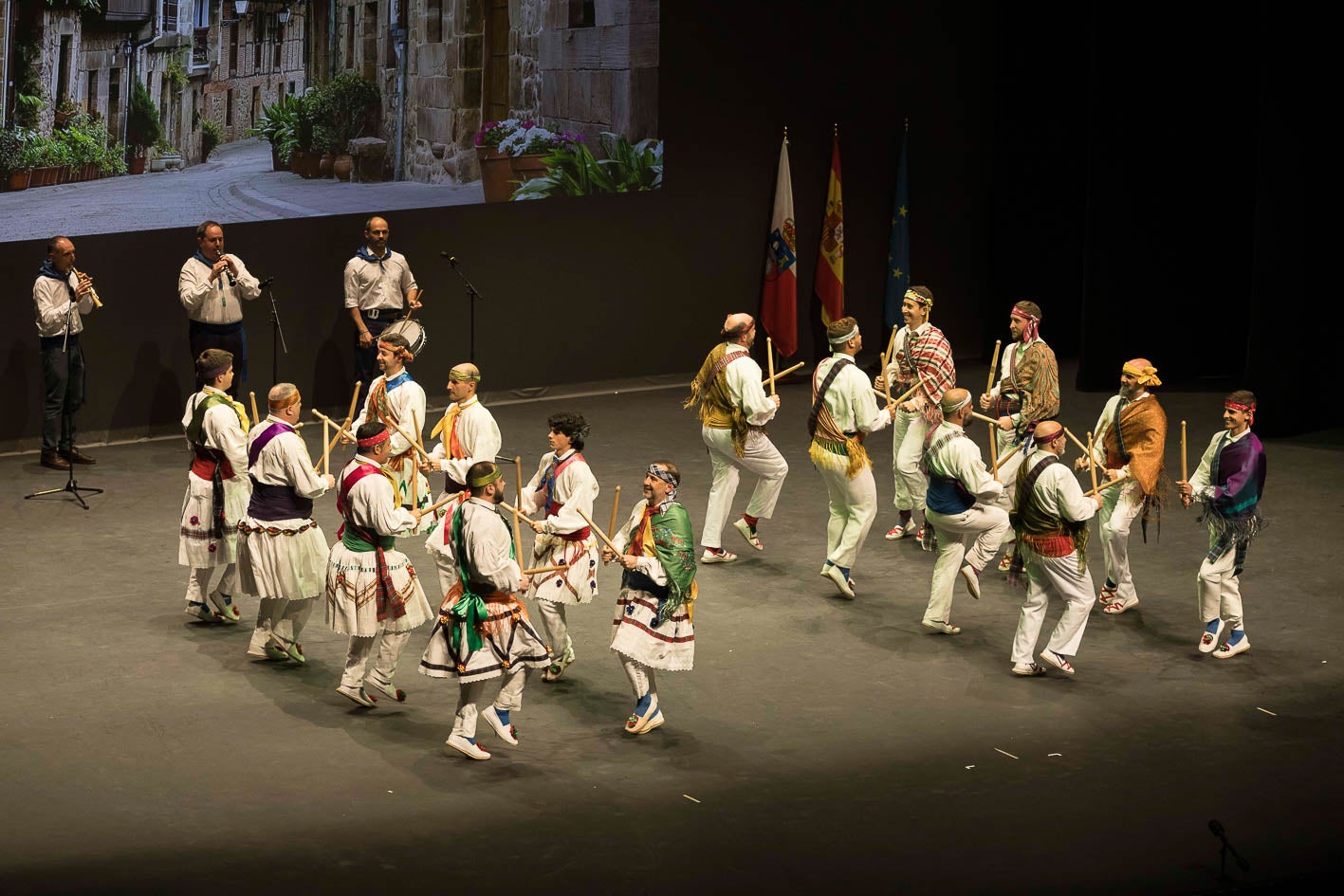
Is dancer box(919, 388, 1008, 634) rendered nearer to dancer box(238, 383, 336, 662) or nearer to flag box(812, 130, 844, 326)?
dancer box(238, 383, 336, 662)

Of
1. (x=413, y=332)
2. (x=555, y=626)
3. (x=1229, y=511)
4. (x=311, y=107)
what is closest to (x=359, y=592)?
(x=555, y=626)

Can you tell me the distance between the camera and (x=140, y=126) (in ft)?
38.1

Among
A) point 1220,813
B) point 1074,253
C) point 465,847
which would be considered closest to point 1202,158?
point 1074,253

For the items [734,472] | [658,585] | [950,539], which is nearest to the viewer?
[658,585]

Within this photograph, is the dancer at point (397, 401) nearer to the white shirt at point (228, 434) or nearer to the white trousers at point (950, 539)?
the white shirt at point (228, 434)

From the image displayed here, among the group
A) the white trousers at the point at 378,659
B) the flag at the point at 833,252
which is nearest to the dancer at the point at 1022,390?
the white trousers at the point at 378,659

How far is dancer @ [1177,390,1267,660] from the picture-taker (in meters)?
8.12

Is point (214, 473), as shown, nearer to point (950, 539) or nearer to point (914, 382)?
point (950, 539)

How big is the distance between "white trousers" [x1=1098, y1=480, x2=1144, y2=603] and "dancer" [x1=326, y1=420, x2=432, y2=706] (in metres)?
3.53

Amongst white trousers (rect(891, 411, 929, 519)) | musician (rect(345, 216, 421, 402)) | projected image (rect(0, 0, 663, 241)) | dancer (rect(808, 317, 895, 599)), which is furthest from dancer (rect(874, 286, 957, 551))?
projected image (rect(0, 0, 663, 241))

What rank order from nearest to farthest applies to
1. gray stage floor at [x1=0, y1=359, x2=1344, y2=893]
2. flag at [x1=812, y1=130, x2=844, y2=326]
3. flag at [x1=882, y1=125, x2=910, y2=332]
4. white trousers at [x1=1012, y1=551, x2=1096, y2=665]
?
gray stage floor at [x1=0, y1=359, x2=1344, y2=893]
white trousers at [x1=1012, y1=551, x2=1096, y2=665]
flag at [x1=812, y1=130, x2=844, y2=326]
flag at [x1=882, y1=125, x2=910, y2=332]

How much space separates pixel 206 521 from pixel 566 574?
1857 millimetres

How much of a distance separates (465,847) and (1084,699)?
299cm

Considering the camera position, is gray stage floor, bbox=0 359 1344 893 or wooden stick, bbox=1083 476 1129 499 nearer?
gray stage floor, bbox=0 359 1344 893
